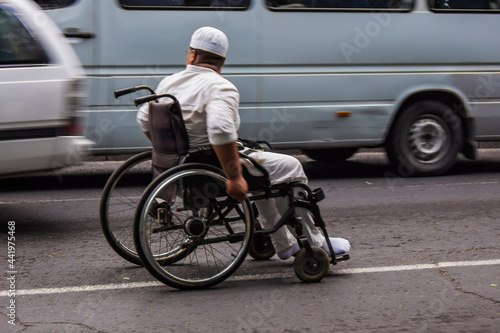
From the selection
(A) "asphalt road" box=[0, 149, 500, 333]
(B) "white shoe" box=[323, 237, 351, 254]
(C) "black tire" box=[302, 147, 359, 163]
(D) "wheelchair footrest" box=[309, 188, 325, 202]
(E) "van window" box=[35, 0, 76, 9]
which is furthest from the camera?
(C) "black tire" box=[302, 147, 359, 163]

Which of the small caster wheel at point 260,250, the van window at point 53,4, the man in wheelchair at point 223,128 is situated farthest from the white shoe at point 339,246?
the van window at point 53,4

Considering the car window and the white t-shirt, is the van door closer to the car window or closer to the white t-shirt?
the car window

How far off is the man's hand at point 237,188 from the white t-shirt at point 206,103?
0.25 meters

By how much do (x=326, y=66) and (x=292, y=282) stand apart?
4331 millimetres

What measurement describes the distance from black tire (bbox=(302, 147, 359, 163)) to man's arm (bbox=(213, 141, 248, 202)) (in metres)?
5.75

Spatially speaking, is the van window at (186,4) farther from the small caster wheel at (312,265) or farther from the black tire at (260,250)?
the small caster wheel at (312,265)

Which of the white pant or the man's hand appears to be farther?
the white pant

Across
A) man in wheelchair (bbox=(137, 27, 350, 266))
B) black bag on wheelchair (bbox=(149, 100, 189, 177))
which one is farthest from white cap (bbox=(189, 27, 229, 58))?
black bag on wheelchair (bbox=(149, 100, 189, 177))

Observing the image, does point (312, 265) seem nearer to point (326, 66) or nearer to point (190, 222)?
point (190, 222)

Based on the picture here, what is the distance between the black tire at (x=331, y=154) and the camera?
10.4 metres

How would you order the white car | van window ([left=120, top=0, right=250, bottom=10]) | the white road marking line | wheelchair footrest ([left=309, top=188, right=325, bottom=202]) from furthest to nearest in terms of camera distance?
van window ([left=120, top=0, right=250, bottom=10]) < the white car < wheelchair footrest ([left=309, top=188, right=325, bottom=202]) < the white road marking line

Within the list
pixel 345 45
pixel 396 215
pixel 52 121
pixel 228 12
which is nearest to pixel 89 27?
pixel 228 12

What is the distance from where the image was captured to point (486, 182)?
883 cm

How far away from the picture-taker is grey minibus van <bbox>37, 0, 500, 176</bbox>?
8422 millimetres
